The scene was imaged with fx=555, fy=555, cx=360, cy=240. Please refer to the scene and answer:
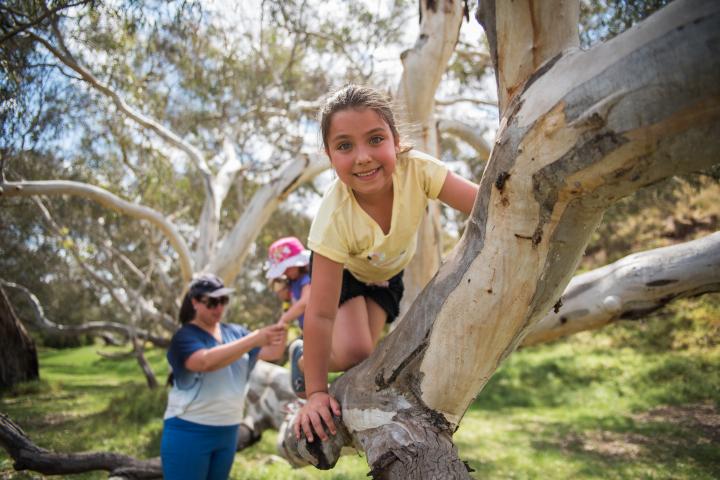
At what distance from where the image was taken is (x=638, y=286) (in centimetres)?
249

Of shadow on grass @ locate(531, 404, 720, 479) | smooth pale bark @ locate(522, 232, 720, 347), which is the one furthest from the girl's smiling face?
shadow on grass @ locate(531, 404, 720, 479)

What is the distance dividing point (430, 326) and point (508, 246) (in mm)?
300

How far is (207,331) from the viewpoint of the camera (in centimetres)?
326

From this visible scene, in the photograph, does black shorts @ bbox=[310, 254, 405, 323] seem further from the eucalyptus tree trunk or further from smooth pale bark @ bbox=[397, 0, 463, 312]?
smooth pale bark @ bbox=[397, 0, 463, 312]

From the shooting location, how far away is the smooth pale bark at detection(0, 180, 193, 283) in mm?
5353

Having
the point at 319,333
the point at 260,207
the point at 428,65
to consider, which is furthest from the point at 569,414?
the point at 319,333

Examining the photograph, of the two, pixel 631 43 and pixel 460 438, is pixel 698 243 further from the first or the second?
pixel 460 438

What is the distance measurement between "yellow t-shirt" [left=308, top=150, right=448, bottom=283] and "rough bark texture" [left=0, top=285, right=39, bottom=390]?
24.6ft

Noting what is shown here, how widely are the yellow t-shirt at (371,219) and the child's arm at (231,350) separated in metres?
1.04

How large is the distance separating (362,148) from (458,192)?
350mm

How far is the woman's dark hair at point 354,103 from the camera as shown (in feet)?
5.32

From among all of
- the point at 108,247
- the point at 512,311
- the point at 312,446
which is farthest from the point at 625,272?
the point at 108,247

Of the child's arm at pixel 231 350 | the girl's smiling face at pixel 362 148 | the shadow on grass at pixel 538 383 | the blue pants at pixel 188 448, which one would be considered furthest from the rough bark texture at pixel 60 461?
the shadow on grass at pixel 538 383

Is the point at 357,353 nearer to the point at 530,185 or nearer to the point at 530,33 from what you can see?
the point at 530,185
